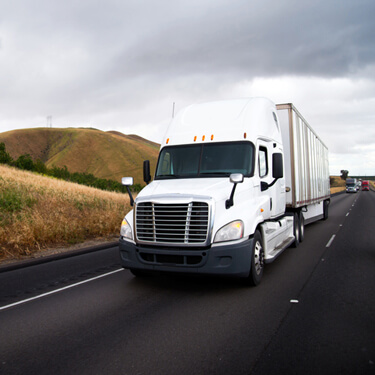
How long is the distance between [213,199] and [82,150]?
14701 centimetres

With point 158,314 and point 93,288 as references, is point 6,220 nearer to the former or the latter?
point 93,288

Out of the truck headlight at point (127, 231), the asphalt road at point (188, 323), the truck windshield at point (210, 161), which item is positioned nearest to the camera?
the asphalt road at point (188, 323)

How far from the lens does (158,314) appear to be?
5059 mm

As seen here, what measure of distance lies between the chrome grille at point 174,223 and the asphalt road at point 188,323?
0.93 metres

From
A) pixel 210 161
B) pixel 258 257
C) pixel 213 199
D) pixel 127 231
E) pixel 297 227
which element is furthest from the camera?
pixel 297 227

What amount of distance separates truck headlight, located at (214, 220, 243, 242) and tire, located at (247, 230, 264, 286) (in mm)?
462

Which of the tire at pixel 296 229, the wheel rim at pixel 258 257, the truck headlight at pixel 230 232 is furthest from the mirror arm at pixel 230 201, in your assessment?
the tire at pixel 296 229

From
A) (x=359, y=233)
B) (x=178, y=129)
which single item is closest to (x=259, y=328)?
(x=178, y=129)

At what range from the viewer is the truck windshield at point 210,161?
6.86 m

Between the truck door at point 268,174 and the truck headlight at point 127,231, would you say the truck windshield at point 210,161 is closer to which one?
the truck door at point 268,174

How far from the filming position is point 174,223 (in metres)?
5.86

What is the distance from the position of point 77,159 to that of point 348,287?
139 meters

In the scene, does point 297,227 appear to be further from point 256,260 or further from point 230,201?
point 230,201

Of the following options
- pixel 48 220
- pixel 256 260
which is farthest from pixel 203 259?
pixel 48 220
